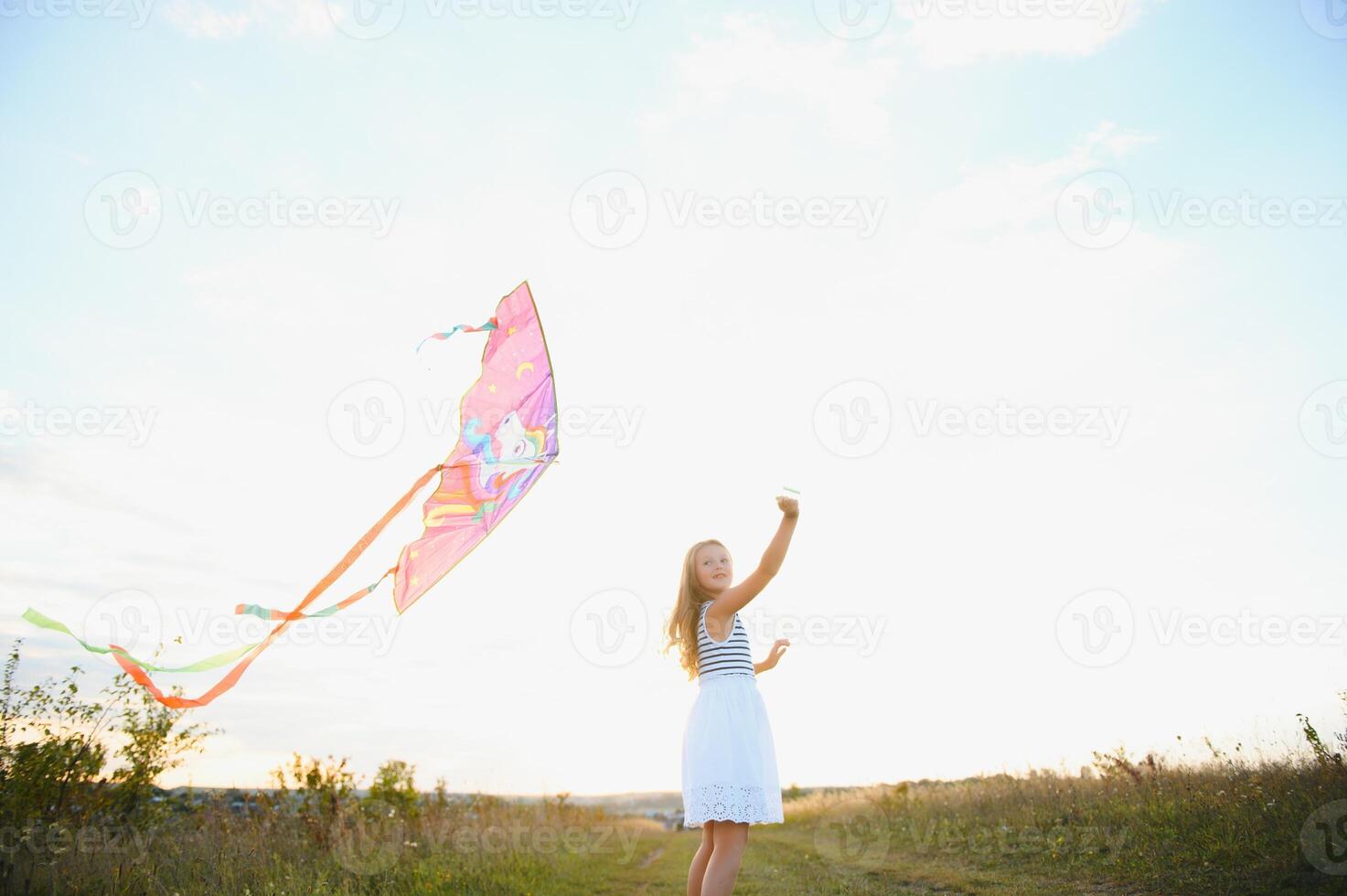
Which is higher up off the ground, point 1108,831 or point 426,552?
point 426,552

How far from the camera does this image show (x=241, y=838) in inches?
307

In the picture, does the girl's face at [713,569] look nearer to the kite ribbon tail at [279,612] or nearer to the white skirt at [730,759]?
the white skirt at [730,759]

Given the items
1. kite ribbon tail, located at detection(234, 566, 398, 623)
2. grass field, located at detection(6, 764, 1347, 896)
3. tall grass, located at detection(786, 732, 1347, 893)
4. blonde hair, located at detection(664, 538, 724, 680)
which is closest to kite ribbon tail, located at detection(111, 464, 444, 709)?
kite ribbon tail, located at detection(234, 566, 398, 623)

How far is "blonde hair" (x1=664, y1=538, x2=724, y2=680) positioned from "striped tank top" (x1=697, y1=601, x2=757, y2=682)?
124mm

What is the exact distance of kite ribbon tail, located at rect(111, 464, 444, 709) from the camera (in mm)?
4340

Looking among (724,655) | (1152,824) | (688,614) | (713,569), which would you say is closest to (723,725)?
(724,655)

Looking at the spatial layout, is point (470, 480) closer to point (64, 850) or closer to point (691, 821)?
point (691, 821)

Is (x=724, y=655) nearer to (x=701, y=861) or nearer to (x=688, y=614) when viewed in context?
(x=688, y=614)

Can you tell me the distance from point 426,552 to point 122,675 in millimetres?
4216

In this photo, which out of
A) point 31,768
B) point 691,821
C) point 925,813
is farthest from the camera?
point 925,813

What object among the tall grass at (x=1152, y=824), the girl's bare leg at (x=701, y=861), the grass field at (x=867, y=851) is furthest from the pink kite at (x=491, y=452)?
the tall grass at (x=1152, y=824)

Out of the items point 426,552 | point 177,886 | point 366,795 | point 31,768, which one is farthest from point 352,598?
point 366,795

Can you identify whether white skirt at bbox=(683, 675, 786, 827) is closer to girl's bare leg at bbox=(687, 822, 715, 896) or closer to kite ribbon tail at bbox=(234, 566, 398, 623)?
girl's bare leg at bbox=(687, 822, 715, 896)

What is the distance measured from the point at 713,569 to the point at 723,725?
0.94m
